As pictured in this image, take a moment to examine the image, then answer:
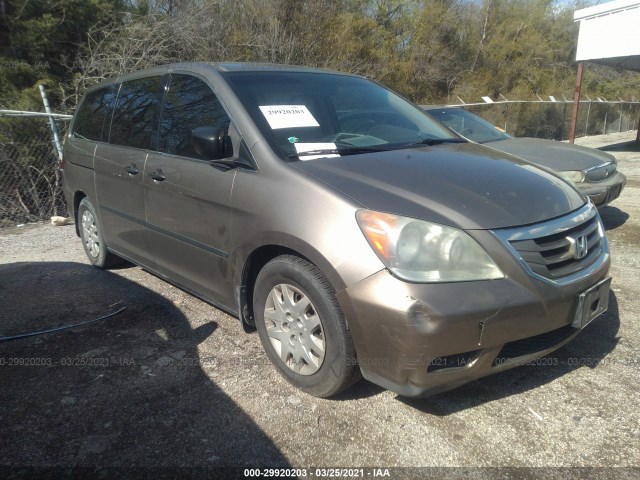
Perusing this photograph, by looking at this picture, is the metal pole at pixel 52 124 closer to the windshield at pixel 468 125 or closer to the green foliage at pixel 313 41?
the green foliage at pixel 313 41

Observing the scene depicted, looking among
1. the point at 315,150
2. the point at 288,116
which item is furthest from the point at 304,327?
the point at 288,116

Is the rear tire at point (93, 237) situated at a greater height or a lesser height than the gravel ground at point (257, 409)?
greater

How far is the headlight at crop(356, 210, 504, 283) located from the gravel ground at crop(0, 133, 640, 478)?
814mm

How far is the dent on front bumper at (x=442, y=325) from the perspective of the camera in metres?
2.11

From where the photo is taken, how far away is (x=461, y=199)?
2.38 m

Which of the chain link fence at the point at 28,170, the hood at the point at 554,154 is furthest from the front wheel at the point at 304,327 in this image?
the chain link fence at the point at 28,170

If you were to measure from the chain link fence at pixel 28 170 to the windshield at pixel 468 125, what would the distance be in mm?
5664

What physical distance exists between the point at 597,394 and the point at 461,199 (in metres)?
1.34

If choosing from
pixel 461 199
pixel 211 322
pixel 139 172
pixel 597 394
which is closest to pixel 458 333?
pixel 461 199

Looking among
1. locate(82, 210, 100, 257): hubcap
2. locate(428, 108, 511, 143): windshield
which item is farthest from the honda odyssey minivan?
locate(428, 108, 511, 143): windshield

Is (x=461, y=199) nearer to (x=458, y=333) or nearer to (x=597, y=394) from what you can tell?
(x=458, y=333)

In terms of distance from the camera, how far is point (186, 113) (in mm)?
3383

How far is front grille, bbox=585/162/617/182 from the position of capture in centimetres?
558

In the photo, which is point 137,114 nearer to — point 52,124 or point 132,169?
point 132,169
